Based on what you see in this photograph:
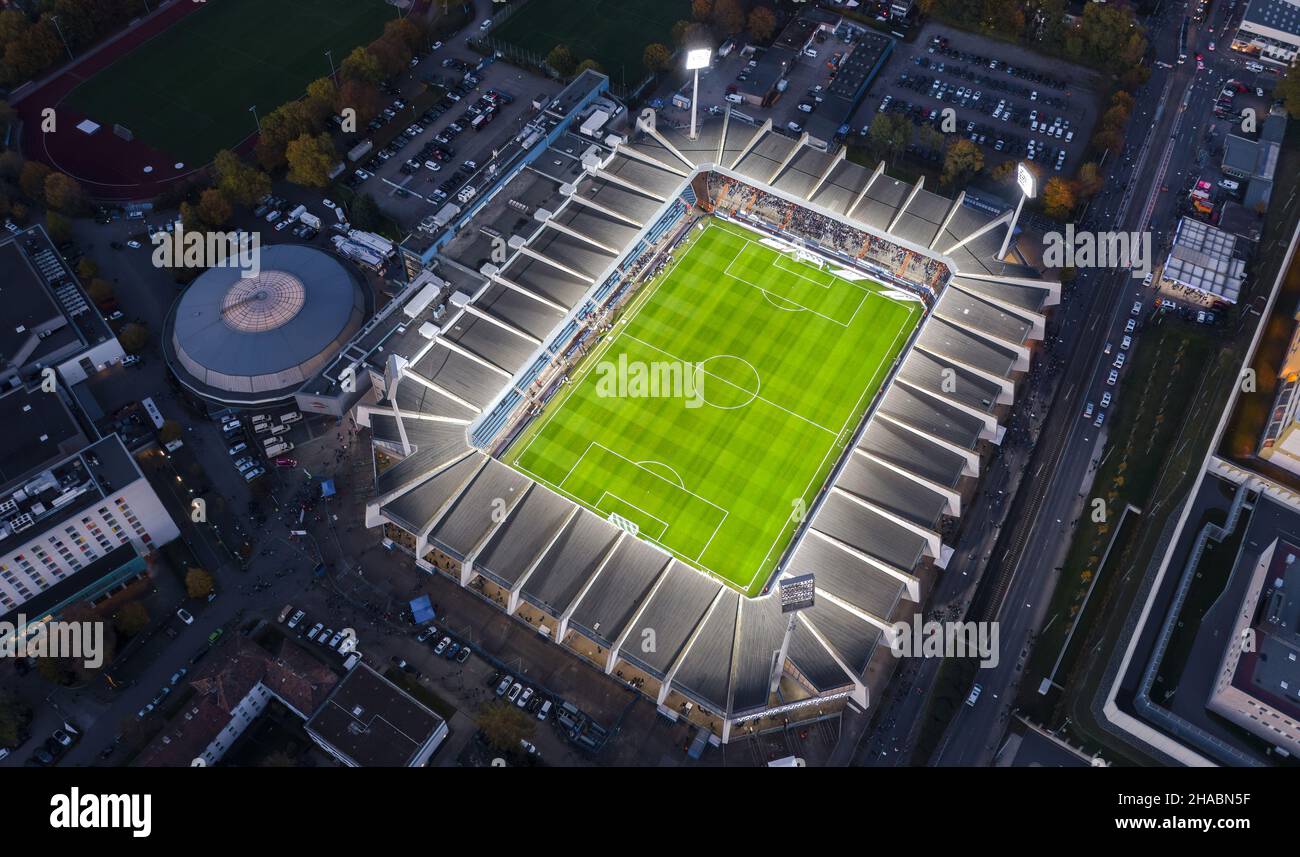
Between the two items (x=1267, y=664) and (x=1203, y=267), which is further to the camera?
(x=1203, y=267)

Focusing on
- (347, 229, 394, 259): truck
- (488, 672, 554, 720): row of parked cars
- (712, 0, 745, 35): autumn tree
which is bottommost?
(488, 672, 554, 720): row of parked cars

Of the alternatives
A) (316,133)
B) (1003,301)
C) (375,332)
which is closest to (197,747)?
(375,332)

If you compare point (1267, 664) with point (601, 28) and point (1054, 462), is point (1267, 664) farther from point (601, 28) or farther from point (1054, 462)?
point (601, 28)

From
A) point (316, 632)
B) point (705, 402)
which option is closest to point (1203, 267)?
point (705, 402)

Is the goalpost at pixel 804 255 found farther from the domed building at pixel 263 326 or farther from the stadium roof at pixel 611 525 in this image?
the domed building at pixel 263 326

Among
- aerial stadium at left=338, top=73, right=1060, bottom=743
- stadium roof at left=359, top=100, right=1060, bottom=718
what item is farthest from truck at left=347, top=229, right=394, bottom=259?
stadium roof at left=359, top=100, right=1060, bottom=718

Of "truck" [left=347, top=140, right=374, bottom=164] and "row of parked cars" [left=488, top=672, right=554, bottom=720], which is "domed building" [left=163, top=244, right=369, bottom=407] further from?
"row of parked cars" [left=488, top=672, right=554, bottom=720]
